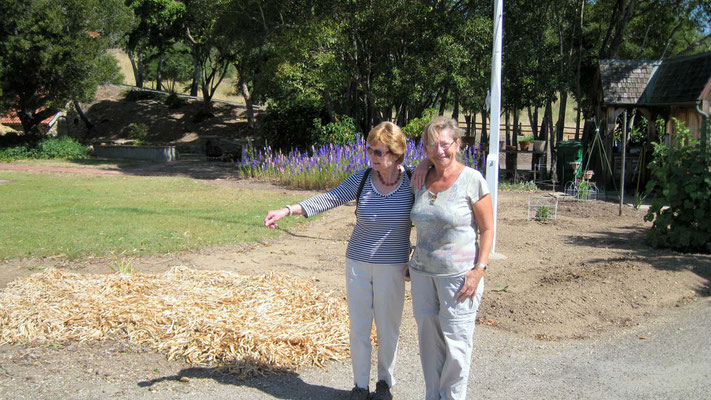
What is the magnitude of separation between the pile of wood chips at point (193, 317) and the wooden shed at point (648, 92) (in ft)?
37.3

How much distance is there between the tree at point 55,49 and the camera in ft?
79.8

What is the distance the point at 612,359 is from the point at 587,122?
1492cm

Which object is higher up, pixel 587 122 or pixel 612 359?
pixel 587 122

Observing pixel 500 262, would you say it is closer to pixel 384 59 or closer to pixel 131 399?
pixel 131 399

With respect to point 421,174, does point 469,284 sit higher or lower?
lower

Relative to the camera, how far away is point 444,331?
3502 millimetres

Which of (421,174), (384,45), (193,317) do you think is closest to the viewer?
(421,174)

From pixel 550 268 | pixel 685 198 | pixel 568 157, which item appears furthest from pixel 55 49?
pixel 685 198

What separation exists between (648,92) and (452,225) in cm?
1396

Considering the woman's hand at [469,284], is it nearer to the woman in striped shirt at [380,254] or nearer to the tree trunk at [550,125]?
the woman in striped shirt at [380,254]

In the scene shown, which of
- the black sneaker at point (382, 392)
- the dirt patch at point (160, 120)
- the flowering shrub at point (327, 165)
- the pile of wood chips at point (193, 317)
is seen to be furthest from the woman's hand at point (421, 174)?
the dirt patch at point (160, 120)

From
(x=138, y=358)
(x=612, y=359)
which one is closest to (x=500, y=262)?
(x=612, y=359)

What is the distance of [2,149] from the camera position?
26609 mm

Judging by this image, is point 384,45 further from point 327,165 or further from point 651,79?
point 651,79
